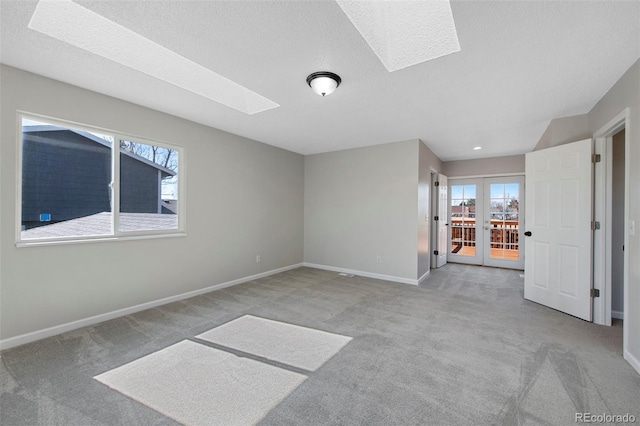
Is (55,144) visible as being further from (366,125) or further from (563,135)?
(563,135)

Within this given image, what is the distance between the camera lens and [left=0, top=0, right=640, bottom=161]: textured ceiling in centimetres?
167

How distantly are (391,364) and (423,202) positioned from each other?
10.8 ft

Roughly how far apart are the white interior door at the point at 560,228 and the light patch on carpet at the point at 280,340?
2.80m

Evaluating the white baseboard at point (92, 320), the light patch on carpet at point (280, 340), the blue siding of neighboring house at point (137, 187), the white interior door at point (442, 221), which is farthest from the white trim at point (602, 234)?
the blue siding of neighboring house at point (137, 187)

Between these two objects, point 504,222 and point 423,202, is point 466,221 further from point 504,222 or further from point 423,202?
point 423,202

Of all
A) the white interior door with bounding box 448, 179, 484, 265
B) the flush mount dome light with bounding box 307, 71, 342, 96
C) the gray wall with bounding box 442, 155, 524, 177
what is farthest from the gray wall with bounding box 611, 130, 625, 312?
the flush mount dome light with bounding box 307, 71, 342, 96

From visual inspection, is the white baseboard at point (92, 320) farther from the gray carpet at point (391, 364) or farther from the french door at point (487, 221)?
the french door at point (487, 221)

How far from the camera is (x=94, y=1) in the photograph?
162 cm

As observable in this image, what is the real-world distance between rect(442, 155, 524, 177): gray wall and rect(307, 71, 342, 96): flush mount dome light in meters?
4.90

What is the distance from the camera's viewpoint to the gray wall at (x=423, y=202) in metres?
4.58

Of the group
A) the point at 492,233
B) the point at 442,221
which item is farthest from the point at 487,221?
the point at 442,221

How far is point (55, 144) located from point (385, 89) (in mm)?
3357

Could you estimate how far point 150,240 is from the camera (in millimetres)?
3318

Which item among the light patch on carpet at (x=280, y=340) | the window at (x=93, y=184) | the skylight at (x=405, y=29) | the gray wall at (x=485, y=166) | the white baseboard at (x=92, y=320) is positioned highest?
the skylight at (x=405, y=29)
